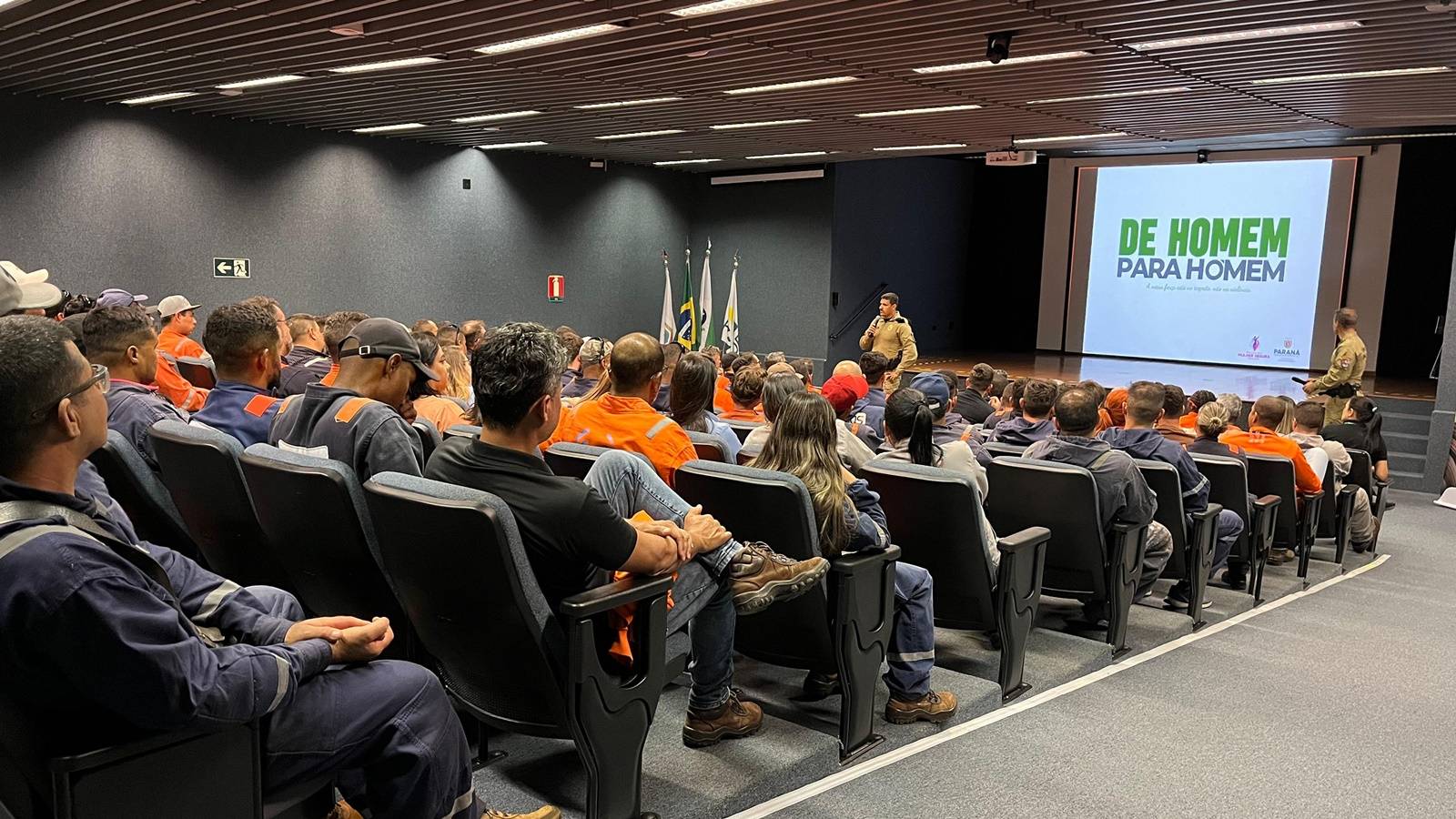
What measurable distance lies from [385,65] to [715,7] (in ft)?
10.3

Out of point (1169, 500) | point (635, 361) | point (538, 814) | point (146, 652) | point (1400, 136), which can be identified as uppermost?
point (1400, 136)

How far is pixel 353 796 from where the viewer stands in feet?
6.20

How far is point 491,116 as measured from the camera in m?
9.95

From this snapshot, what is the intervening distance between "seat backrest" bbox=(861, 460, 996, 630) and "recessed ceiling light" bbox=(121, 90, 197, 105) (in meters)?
8.04

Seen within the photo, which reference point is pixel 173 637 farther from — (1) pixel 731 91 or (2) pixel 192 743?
(1) pixel 731 91

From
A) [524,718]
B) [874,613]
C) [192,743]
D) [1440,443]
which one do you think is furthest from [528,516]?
[1440,443]

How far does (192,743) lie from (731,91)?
7.43 m

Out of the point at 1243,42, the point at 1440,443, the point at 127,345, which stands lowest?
the point at 1440,443

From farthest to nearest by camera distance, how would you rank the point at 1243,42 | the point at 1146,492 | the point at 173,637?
the point at 1243,42, the point at 1146,492, the point at 173,637

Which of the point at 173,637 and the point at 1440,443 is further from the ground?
the point at 173,637

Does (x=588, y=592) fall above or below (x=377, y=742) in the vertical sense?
above

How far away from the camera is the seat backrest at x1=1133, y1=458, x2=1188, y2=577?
4.22 meters

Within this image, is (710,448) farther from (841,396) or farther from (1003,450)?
(1003,450)

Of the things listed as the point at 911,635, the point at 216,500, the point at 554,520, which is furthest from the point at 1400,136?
the point at 216,500
